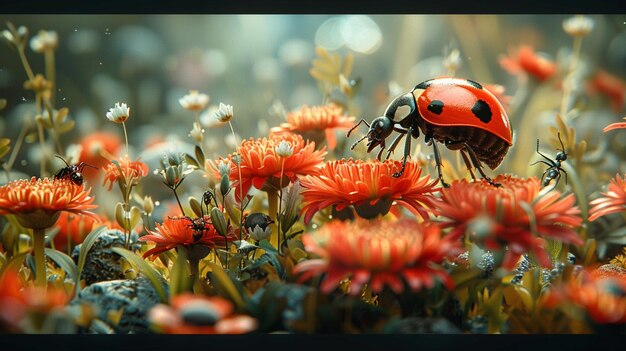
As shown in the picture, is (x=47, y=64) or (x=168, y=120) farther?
(x=168, y=120)

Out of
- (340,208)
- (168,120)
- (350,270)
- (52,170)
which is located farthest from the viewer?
(168,120)

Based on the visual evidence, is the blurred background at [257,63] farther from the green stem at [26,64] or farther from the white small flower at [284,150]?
the white small flower at [284,150]

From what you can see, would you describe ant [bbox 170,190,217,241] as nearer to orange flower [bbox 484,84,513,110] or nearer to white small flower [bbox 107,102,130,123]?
white small flower [bbox 107,102,130,123]

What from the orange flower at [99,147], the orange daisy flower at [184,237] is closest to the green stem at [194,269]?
the orange daisy flower at [184,237]

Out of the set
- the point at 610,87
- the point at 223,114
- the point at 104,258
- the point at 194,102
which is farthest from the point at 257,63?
the point at 610,87

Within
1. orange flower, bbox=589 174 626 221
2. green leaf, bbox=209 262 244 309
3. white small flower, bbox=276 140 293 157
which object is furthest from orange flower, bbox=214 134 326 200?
orange flower, bbox=589 174 626 221
